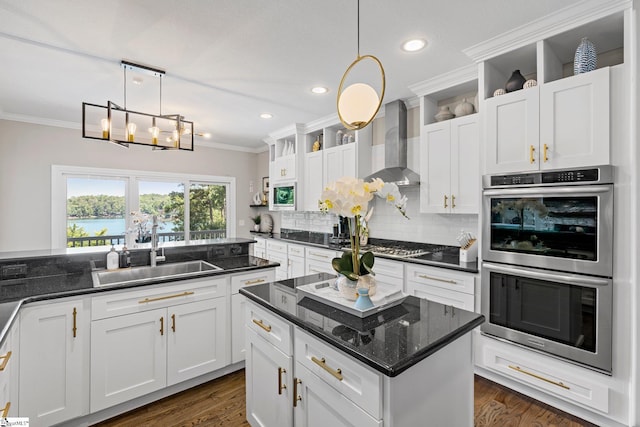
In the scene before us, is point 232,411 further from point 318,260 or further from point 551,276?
point 551,276

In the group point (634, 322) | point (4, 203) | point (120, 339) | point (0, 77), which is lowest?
point (120, 339)

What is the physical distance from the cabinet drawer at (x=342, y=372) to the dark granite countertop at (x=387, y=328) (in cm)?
6

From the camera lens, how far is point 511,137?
90.4 inches

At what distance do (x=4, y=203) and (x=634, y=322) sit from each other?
6.55m

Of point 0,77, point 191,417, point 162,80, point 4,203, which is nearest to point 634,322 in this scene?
point 191,417

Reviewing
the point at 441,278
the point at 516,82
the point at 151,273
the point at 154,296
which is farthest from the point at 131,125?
the point at 516,82

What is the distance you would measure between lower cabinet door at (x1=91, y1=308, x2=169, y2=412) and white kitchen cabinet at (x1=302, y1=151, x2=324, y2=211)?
2.75 metres

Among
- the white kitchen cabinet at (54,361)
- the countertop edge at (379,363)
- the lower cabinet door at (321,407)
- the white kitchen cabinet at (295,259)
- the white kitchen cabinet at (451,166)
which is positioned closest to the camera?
the countertop edge at (379,363)

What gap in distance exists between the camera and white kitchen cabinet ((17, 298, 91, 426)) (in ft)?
5.69

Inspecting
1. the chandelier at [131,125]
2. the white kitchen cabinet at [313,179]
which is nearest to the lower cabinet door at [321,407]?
the chandelier at [131,125]

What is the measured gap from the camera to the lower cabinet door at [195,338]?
2.23 metres

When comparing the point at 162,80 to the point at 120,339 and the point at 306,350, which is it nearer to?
the point at 120,339

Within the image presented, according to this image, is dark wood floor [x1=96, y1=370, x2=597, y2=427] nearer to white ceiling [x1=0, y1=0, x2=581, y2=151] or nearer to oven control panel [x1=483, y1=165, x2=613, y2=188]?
oven control panel [x1=483, y1=165, x2=613, y2=188]

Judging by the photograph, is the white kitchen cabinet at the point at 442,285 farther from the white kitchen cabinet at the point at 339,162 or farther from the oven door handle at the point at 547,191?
the white kitchen cabinet at the point at 339,162
